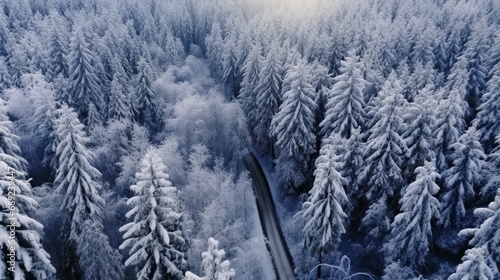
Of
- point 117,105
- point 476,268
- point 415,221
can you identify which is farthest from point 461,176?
point 117,105

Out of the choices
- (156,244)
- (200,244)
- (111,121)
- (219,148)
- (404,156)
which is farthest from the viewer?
(219,148)

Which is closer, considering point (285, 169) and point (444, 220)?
point (444, 220)

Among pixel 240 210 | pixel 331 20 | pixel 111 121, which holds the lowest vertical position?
pixel 240 210

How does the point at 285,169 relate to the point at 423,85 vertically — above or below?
below

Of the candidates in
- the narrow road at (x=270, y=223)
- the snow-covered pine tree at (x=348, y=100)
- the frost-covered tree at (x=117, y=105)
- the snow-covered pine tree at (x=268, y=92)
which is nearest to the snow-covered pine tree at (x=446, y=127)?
the snow-covered pine tree at (x=348, y=100)

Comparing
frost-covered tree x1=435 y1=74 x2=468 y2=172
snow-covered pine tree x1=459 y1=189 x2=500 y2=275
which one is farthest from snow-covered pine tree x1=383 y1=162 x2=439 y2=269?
frost-covered tree x1=435 y1=74 x2=468 y2=172

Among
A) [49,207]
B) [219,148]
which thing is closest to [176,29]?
[219,148]

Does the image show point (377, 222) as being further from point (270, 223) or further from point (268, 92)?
point (268, 92)

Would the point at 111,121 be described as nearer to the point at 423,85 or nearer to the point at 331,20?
the point at 423,85
